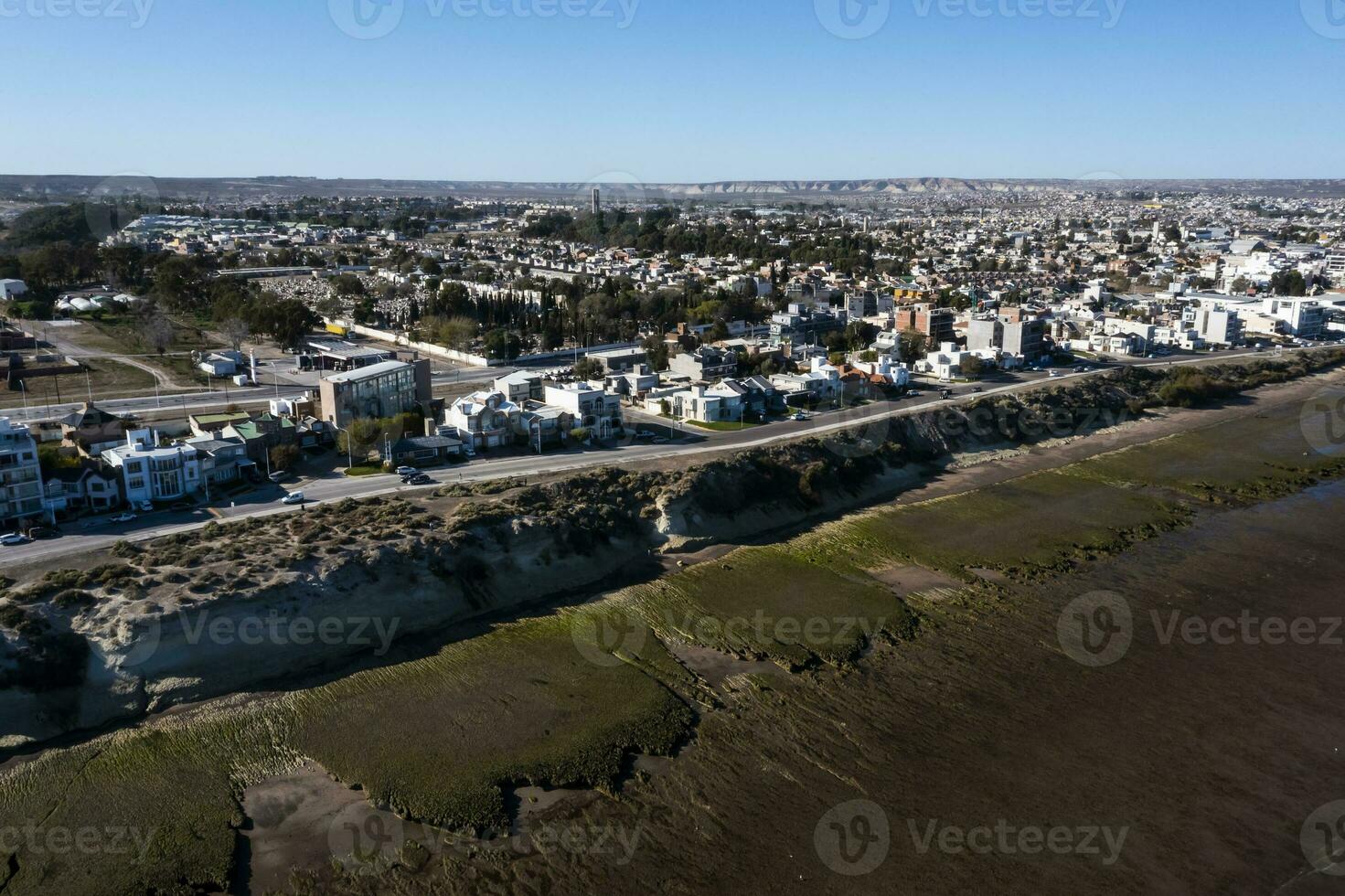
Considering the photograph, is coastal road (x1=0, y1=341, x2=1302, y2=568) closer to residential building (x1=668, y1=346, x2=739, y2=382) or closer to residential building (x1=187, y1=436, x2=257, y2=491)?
residential building (x1=187, y1=436, x2=257, y2=491)

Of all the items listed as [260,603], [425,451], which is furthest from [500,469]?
[260,603]

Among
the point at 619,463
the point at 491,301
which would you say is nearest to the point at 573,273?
the point at 491,301

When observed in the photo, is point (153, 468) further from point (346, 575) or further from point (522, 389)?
point (522, 389)

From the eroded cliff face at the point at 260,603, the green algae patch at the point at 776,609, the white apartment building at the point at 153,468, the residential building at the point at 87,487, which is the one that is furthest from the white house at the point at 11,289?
the green algae patch at the point at 776,609

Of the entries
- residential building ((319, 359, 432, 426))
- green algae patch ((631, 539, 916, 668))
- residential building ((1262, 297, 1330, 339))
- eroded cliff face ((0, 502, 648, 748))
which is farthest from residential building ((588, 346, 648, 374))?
residential building ((1262, 297, 1330, 339))

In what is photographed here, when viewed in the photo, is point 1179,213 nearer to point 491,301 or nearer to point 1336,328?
point 1336,328

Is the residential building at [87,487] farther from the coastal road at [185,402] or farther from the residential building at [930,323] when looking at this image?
the residential building at [930,323]
